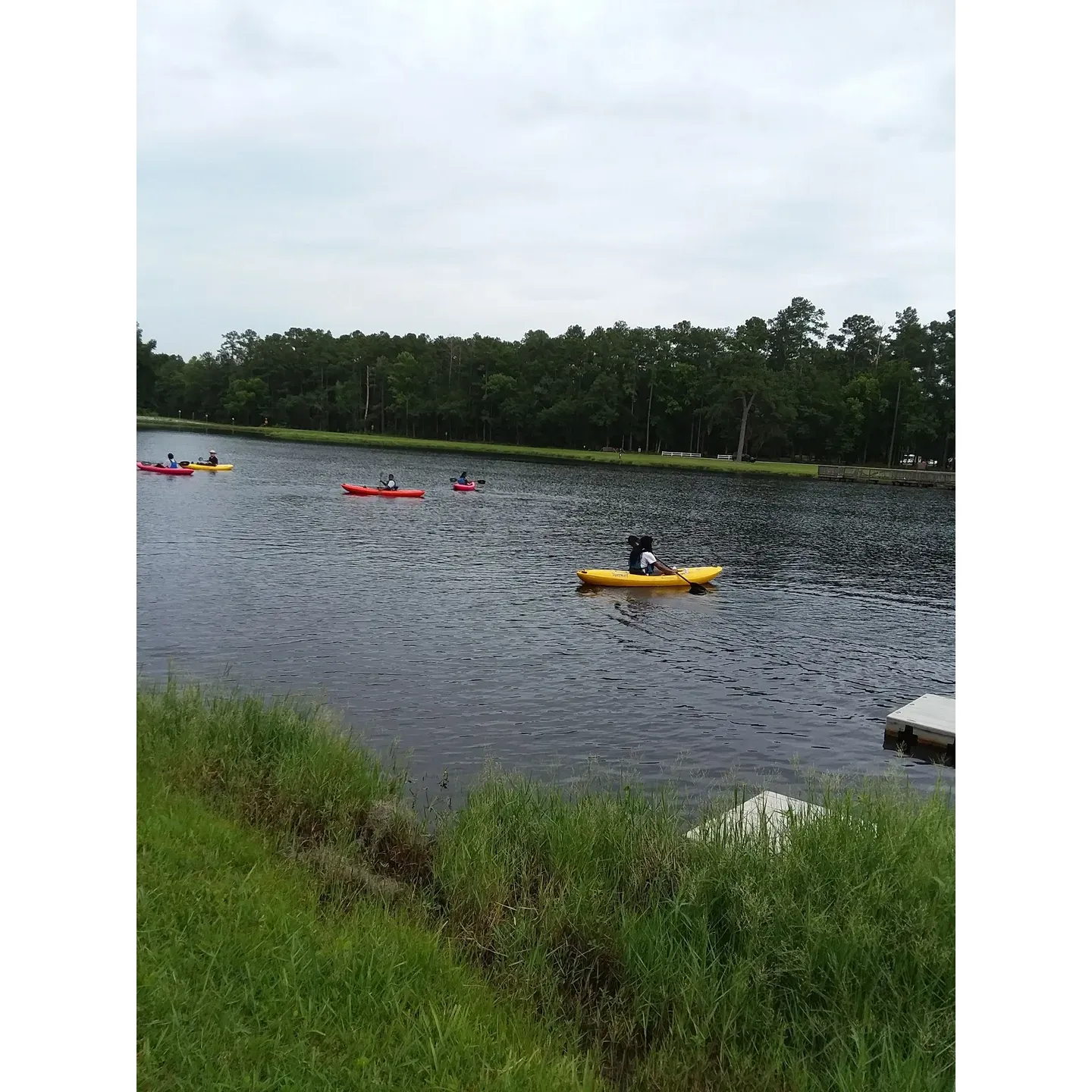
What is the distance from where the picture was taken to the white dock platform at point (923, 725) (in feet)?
29.9

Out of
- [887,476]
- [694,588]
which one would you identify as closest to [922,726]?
[694,588]

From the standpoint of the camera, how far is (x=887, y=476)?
2157 inches

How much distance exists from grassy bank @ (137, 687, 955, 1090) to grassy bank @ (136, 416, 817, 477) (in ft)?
178

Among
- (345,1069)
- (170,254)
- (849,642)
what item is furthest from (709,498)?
(345,1069)

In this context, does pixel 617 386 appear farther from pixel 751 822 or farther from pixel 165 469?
pixel 751 822

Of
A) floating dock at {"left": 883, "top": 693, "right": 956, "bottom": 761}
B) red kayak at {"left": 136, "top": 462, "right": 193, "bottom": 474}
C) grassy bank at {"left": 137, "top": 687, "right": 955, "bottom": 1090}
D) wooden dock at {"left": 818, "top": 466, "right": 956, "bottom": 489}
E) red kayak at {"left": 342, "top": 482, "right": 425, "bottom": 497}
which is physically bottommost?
floating dock at {"left": 883, "top": 693, "right": 956, "bottom": 761}

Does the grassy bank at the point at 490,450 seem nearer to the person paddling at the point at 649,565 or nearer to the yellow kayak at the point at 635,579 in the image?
the yellow kayak at the point at 635,579

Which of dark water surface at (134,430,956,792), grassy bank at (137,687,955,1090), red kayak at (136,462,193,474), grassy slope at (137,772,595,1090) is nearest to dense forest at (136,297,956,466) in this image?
red kayak at (136,462,193,474)

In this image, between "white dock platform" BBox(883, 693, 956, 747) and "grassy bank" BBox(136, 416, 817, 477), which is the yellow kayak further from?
"grassy bank" BBox(136, 416, 817, 477)

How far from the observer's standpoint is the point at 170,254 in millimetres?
5355

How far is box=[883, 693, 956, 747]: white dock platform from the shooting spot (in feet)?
29.9

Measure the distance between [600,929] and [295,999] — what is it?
1767 mm

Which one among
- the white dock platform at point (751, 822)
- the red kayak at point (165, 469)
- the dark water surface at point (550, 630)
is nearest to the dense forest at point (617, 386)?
the red kayak at point (165, 469)
